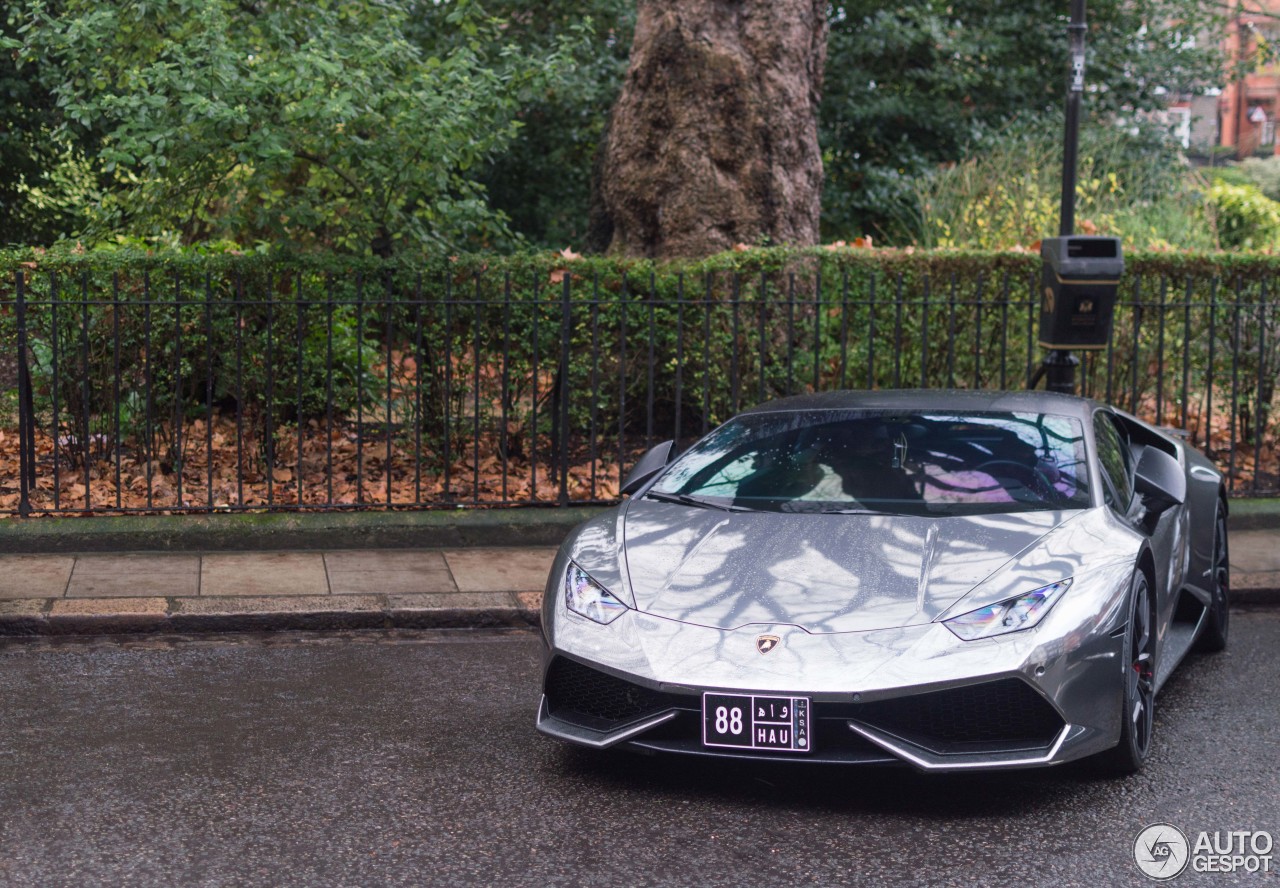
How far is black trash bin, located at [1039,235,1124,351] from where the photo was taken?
9375mm

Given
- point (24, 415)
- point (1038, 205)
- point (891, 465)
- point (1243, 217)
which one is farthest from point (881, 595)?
point (1243, 217)

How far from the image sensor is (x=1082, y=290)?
939 cm

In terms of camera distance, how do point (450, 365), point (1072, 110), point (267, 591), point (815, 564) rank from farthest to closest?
point (1072, 110) → point (450, 365) → point (267, 591) → point (815, 564)

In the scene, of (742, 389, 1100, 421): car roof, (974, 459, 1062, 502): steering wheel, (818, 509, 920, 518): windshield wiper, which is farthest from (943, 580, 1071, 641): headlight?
(742, 389, 1100, 421): car roof

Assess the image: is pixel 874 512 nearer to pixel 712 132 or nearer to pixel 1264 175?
pixel 712 132

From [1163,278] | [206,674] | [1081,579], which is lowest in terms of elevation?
[206,674]

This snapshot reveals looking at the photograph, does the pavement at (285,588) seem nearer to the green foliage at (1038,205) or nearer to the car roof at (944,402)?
the car roof at (944,402)

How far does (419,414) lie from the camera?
9.70m

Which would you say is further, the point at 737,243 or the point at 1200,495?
the point at 737,243

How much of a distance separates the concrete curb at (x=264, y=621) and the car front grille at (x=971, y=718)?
341 centimetres

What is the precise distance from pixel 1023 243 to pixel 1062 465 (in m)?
8.85

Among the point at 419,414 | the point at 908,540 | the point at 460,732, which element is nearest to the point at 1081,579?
the point at 908,540

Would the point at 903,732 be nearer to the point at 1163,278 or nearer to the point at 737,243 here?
the point at 1163,278

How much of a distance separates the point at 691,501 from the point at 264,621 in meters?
2.71
